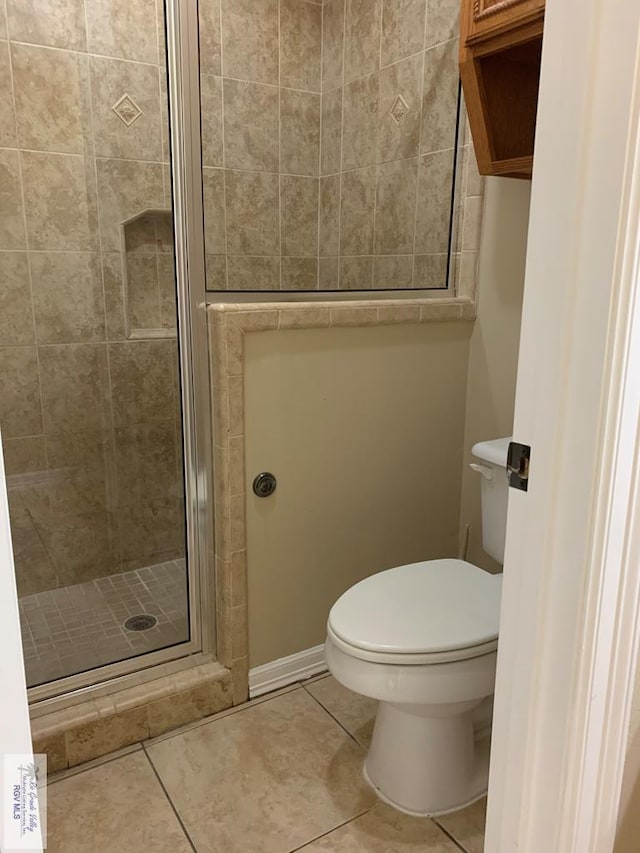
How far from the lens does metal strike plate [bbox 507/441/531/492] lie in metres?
0.87

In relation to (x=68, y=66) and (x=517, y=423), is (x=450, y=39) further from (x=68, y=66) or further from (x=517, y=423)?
(x=517, y=423)

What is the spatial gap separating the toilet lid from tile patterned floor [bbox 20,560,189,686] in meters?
0.63

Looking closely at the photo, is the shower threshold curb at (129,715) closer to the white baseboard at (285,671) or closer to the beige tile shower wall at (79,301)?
the white baseboard at (285,671)

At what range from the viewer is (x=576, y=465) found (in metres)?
0.80

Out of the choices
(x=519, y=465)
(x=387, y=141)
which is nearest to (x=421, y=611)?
(x=519, y=465)

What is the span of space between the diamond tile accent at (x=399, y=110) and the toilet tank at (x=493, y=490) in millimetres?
1190

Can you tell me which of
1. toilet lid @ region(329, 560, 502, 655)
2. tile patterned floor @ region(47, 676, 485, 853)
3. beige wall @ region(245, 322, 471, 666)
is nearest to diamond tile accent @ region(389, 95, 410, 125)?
beige wall @ region(245, 322, 471, 666)

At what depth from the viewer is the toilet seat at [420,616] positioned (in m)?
1.37

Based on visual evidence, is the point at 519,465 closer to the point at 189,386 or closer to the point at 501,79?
the point at 189,386

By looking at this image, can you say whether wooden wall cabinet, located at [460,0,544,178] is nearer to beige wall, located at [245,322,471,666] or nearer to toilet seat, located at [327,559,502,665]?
beige wall, located at [245,322,471,666]

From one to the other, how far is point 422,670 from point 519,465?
0.67m

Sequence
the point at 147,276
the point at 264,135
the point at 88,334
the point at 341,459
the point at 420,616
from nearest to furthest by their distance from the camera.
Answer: the point at 420,616, the point at 341,459, the point at 147,276, the point at 88,334, the point at 264,135

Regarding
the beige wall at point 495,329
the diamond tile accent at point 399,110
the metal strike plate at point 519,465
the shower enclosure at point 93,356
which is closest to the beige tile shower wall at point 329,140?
the diamond tile accent at point 399,110

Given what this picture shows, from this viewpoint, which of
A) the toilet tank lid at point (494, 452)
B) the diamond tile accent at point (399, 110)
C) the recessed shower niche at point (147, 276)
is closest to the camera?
the toilet tank lid at point (494, 452)
